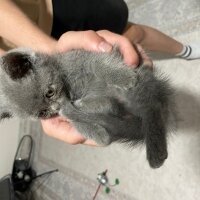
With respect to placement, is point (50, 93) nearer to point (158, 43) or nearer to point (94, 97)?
point (94, 97)

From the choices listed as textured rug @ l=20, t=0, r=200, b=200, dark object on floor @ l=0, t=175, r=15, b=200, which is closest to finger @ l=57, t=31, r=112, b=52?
textured rug @ l=20, t=0, r=200, b=200

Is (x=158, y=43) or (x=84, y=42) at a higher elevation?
(x=84, y=42)

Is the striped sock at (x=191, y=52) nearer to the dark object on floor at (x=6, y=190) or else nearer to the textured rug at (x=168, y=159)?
the textured rug at (x=168, y=159)

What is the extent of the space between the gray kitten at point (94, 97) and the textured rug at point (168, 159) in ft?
1.19

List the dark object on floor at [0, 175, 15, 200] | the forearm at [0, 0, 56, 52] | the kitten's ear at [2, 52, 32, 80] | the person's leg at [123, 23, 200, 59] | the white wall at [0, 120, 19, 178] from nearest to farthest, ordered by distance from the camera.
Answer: the kitten's ear at [2, 52, 32, 80] → the forearm at [0, 0, 56, 52] → the person's leg at [123, 23, 200, 59] → the dark object on floor at [0, 175, 15, 200] → the white wall at [0, 120, 19, 178]

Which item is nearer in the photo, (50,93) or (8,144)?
(50,93)

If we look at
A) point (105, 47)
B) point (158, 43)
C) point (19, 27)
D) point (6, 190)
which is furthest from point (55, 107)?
point (6, 190)

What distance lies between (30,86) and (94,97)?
3.5 inches

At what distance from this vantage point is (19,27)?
0.70 metres

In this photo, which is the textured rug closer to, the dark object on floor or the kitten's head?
the dark object on floor

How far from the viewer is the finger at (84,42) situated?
20.3 inches

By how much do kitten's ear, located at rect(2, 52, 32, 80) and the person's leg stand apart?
1.89ft

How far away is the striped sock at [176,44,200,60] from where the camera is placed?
1.07 m

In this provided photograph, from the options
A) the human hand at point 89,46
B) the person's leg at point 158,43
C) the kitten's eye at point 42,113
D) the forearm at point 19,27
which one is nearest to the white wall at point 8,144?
the person's leg at point 158,43
